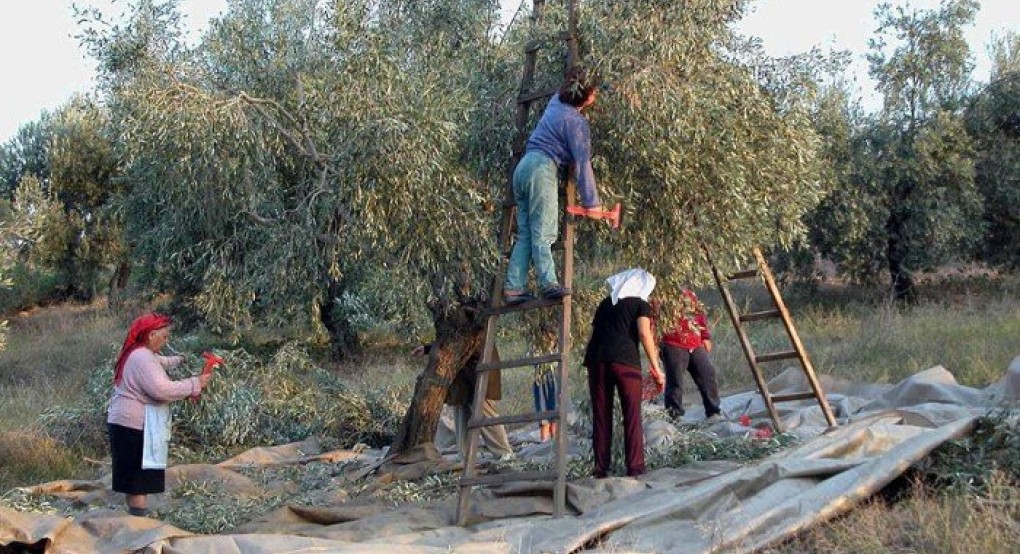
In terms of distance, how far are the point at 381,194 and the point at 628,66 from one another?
1.98 meters

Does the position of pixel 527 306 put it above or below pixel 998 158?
below

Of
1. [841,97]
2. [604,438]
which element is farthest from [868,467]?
[841,97]

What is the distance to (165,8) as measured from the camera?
35.7ft

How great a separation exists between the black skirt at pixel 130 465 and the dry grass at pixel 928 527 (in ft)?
15.4

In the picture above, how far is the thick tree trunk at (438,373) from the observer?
432 inches

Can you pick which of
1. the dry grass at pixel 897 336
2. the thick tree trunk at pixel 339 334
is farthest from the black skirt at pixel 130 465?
the thick tree trunk at pixel 339 334

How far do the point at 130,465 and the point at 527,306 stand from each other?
10.4 ft

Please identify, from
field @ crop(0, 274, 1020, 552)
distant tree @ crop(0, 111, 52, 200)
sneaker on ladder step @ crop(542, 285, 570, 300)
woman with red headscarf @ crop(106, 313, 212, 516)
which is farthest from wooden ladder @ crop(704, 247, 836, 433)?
distant tree @ crop(0, 111, 52, 200)

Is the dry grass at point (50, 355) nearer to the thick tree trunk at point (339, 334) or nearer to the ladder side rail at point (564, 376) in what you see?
the thick tree trunk at point (339, 334)

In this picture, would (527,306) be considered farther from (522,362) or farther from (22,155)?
(22,155)

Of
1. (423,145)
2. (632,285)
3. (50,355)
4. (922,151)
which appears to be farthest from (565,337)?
(50,355)

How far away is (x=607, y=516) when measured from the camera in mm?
7770

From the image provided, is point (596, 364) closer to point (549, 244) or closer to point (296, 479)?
point (549, 244)

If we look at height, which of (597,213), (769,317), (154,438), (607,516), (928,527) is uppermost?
(597,213)
